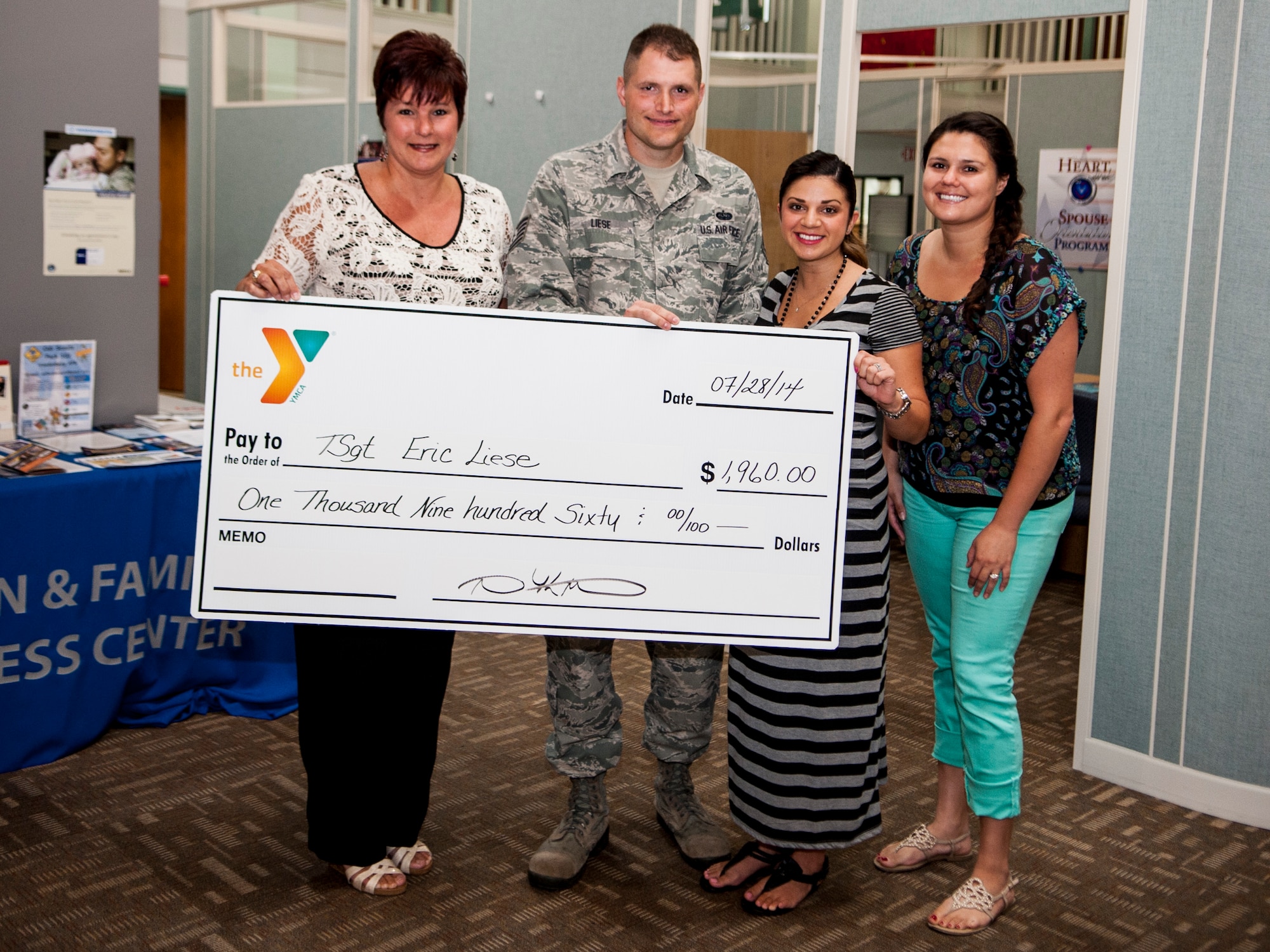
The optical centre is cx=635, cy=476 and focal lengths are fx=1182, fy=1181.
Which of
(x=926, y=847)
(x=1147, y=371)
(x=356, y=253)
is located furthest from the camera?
(x=1147, y=371)

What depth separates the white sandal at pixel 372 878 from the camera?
7.82 feet

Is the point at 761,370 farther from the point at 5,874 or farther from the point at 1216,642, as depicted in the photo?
the point at 5,874

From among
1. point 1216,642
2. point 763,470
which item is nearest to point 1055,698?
point 1216,642

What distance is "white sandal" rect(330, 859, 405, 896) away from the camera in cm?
238

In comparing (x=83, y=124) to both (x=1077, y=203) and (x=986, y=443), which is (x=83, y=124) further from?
(x=1077, y=203)

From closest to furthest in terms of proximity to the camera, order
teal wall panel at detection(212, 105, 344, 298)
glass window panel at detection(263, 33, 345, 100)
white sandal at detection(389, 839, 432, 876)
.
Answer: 1. white sandal at detection(389, 839, 432, 876)
2. teal wall panel at detection(212, 105, 344, 298)
3. glass window panel at detection(263, 33, 345, 100)

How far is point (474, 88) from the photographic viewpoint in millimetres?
5695

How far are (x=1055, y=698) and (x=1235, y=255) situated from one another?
5.03ft

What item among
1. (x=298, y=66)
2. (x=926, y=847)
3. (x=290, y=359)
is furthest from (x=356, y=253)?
(x=298, y=66)

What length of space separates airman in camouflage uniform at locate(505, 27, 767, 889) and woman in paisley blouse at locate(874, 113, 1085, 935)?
36 cm

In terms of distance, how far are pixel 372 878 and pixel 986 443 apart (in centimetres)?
149

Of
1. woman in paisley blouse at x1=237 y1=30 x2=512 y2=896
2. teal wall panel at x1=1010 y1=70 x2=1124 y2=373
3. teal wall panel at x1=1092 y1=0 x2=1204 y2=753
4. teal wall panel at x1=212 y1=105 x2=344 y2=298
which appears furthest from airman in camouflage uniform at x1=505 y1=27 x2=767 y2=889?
teal wall panel at x1=212 y1=105 x2=344 y2=298

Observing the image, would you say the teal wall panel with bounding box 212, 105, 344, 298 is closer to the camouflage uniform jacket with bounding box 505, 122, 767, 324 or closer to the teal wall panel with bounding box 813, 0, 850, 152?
the teal wall panel with bounding box 813, 0, 850, 152

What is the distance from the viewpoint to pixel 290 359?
80.7 inches
